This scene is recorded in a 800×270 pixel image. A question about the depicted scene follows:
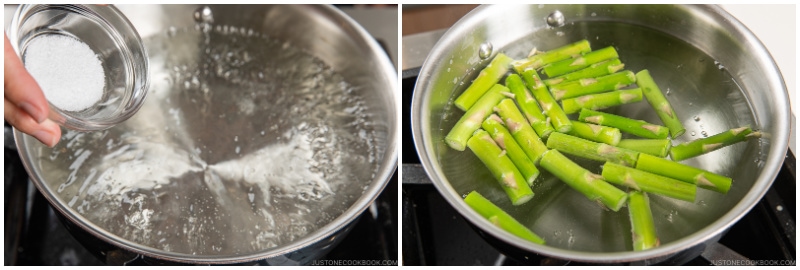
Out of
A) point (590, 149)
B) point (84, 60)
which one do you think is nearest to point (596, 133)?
point (590, 149)

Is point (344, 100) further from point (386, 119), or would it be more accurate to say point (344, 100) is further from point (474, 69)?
point (474, 69)

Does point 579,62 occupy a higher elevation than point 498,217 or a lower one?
higher

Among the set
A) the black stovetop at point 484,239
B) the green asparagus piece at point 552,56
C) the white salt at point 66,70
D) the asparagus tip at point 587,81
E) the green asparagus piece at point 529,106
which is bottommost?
the black stovetop at point 484,239

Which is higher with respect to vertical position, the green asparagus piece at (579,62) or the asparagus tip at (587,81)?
the green asparagus piece at (579,62)

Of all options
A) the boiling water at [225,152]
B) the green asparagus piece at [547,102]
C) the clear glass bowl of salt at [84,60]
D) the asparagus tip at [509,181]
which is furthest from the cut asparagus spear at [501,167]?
the clear glass bowl of salt at [84,60]

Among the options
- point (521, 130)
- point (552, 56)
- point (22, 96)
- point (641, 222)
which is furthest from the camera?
point (552, 56)

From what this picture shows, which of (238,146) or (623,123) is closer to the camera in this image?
(623,123)

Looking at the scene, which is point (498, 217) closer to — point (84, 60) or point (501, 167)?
point (501, 167)

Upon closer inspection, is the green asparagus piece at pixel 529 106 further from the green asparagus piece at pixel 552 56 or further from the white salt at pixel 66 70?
the white salt at pixel 66 70
